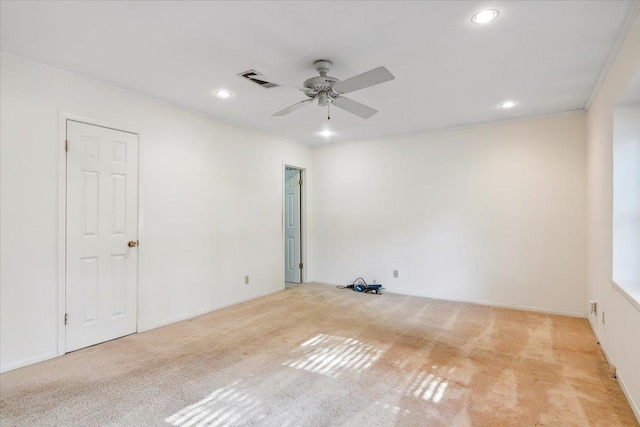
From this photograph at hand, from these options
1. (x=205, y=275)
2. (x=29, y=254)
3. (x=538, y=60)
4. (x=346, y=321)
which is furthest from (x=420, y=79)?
(x=29, y=254)

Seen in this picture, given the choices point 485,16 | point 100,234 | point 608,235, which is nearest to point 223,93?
point 100,234

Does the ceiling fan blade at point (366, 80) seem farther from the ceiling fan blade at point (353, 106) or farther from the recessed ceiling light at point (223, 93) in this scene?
the recessed ceiling light at point (223, 93)

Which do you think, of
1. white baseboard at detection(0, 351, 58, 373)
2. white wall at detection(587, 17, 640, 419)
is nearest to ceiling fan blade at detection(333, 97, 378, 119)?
white wall at detection(587, 17, 640, 419)

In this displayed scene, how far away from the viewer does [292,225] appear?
6.04 m

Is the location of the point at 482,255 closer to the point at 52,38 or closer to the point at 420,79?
the point at 420,79

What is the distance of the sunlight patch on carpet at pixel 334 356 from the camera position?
2.63m

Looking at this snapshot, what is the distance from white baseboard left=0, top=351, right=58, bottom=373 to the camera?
2.53 m

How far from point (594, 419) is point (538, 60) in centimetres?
259

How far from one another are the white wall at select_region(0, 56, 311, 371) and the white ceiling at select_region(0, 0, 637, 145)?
12.5 inches

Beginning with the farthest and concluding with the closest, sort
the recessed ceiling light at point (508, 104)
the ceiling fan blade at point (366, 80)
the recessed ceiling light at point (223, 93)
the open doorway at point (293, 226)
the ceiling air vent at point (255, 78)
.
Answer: the open doorway at point (293, 226)
the recessed ceiling light at point (508, 104)
the recessed ceiling light at point (223, 93)
the ceiling air vent at point (255, 78)
the ceiling fan blade at point (366, 80)

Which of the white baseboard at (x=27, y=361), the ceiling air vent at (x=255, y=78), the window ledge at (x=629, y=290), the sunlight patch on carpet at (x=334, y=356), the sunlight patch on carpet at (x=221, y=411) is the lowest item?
the sunlight patch on carpet at (x=221, y=411)

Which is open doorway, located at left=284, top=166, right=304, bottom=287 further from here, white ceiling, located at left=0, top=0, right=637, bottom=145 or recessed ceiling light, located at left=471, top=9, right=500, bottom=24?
recessed ceiling light, located at left=471, top=9, right=500, bottom=24

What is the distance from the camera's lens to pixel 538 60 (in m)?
2.65

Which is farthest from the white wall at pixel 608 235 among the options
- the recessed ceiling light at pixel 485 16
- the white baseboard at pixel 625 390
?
the recessed ceiling light at pixel 485 16
